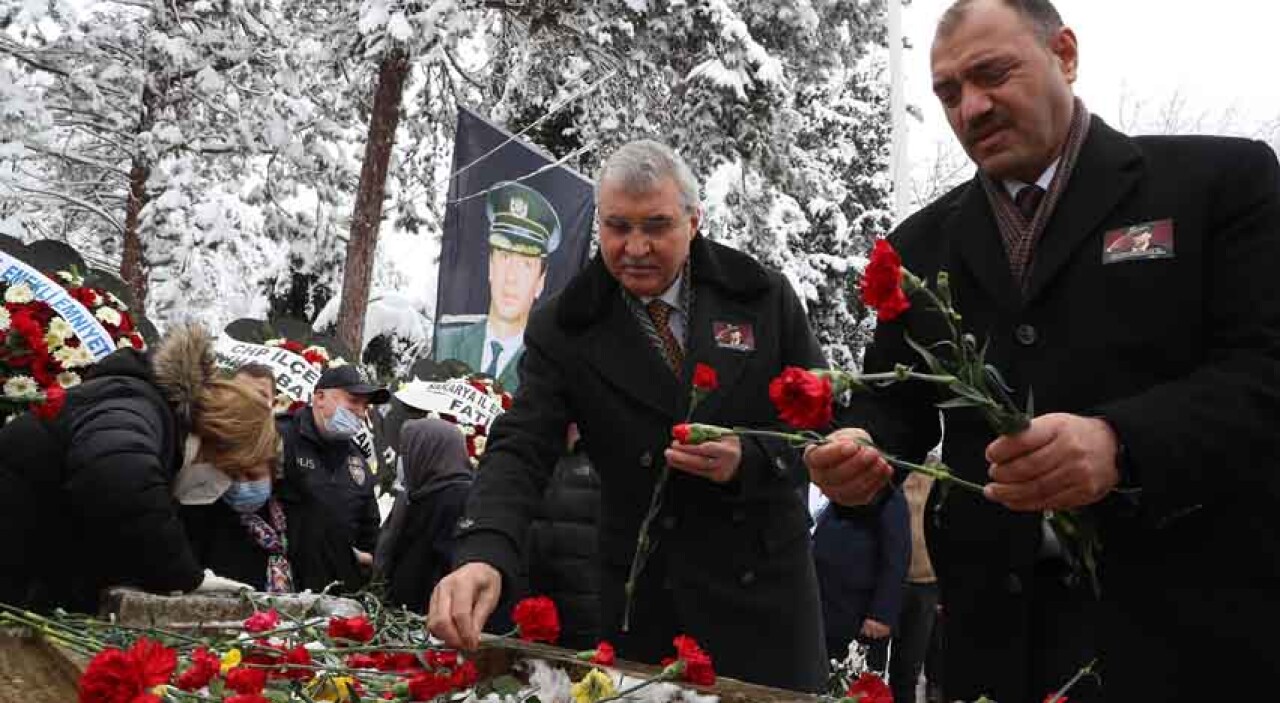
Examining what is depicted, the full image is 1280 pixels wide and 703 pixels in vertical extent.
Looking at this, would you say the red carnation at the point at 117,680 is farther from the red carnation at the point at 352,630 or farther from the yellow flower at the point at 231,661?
the red carnation at the point at 352,630

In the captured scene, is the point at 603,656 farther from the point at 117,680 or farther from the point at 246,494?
the point at 246,494

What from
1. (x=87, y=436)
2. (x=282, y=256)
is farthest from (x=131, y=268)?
(x=87, y=436)

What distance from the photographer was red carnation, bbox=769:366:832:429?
1376 mm

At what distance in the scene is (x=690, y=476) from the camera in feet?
8.86

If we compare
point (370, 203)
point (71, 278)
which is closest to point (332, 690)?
point (71, 278)

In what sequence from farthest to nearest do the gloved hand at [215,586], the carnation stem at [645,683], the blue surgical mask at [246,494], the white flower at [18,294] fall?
the blue surgical mask at [246,494], the white flower at [18,294], the gloved hand at [215,586], the carnation stem at [645,683]

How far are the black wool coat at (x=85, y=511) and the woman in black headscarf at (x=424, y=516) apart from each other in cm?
155

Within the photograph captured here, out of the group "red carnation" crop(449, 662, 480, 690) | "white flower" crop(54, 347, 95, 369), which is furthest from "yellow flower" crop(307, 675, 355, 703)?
"white flower" crop(54, 347, 95, 369)

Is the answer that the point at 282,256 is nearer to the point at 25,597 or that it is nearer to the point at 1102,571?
the point at 25,597

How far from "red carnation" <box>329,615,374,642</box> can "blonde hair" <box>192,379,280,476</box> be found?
5.88 feet

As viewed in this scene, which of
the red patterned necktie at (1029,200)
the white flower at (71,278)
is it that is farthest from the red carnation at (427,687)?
the white flower at (71,278)

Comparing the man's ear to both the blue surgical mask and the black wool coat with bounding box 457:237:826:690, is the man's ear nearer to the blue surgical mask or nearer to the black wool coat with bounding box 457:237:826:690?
the black wool coat with bounding box 457:237:826:690

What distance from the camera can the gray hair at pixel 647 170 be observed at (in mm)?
2723

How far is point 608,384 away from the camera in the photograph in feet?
9.22
